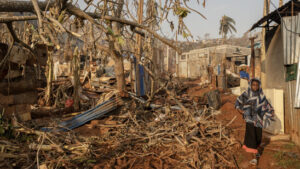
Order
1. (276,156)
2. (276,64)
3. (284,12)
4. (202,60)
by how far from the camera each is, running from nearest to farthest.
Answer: (276,156)
(276,64)
(284,12)
(202,60)

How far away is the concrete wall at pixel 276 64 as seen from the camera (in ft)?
19.4

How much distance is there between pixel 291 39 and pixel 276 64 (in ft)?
5.78

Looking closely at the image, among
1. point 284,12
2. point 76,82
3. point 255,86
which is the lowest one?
point 255,86

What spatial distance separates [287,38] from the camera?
4914 mm

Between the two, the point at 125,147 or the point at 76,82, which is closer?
the point at 125,147

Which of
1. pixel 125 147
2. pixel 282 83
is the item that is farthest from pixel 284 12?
pixel 125 147

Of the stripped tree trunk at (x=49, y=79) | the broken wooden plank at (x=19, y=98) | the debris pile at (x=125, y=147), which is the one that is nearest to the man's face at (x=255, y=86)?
the debris pile at (x=125, y=147)

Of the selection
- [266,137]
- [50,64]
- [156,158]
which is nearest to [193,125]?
[156,158]

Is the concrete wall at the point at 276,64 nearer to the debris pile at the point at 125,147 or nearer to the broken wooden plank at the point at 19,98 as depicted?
the debris pile at the point at 125,147

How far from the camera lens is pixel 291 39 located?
4.81 metres

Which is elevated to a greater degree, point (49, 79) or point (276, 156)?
point (49, 79)

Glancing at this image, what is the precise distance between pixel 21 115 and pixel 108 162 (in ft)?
11.4

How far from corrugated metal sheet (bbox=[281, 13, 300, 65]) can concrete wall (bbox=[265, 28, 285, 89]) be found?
3.25 ft

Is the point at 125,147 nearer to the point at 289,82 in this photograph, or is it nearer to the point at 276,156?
the point at 276,156
